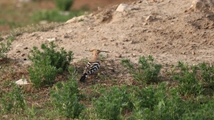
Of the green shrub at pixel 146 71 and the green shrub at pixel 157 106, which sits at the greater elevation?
the green shrub at pixel 146 71

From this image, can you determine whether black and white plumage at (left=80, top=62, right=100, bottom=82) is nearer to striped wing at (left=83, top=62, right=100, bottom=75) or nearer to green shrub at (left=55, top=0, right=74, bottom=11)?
striped wing at (left=83, top=62, right=100, bottom=75)

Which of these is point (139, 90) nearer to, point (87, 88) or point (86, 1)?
point (87, 88)

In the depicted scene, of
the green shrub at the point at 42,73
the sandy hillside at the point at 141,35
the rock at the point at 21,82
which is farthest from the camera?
the sandy hillside at the point at 141,35

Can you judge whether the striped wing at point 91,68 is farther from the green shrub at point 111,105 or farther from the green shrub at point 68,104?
the green shrub at point 111,105

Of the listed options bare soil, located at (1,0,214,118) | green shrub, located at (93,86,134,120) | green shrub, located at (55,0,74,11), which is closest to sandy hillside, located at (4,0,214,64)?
bare soil, located at (1,0,214,118)

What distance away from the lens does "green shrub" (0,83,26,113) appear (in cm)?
714

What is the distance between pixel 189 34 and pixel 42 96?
2871 millimetres

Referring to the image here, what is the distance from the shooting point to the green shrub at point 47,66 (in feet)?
26.0

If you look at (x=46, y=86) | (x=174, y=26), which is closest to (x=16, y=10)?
(x=174, y=26)

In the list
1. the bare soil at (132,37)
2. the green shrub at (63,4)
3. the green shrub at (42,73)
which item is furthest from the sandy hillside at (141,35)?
the green shrub at (63,4)

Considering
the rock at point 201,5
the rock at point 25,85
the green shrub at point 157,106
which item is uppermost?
the rock at point 201,5

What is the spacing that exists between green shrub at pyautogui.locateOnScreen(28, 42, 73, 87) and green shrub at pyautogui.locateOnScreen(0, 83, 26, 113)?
709 mm

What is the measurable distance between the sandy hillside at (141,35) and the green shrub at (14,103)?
6.40 ft

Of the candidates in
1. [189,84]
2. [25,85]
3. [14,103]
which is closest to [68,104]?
[14,103]
